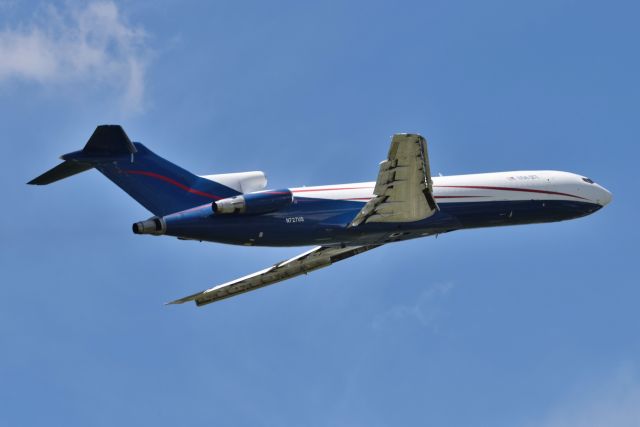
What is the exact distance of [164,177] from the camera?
46.0 metres

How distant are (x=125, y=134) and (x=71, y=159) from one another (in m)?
2.36

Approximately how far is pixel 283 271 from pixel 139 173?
10.5 metres

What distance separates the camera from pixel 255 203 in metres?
45.3

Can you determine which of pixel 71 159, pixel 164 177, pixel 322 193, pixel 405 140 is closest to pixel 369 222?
pixel 322 193

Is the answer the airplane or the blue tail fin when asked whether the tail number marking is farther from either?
the blue tail fin

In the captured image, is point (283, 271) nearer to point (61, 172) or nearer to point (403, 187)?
point (403, 187)

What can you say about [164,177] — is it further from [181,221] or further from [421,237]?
[421,237]

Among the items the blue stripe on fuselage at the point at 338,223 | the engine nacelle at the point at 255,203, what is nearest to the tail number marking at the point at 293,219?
the blue stripe on fuselage at the point at 338,223

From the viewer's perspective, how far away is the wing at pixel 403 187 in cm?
4402

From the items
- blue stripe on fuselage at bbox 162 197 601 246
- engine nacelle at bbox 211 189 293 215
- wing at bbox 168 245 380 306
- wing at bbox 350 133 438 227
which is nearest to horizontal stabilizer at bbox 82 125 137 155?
blue stripe on fuselage at bbox 162 197 601 246

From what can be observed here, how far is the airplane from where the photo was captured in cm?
4488

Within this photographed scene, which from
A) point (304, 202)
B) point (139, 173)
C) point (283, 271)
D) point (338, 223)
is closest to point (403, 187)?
point (338, 223)

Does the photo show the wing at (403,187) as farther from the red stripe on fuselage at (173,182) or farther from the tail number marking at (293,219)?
the red stripe on fuselage at (173,182)

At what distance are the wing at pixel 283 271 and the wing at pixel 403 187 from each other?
5.44 meters
